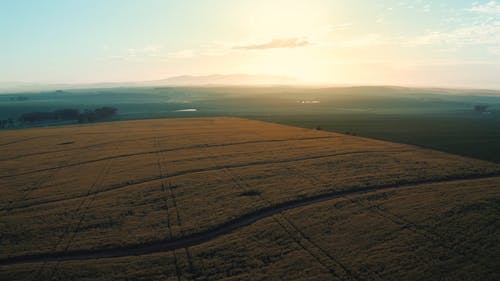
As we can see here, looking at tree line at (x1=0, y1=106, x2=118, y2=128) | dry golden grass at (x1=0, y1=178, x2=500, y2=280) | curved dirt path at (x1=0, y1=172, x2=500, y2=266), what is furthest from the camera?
tree line at (x1=0, y1=106, x2=118, y2=128)

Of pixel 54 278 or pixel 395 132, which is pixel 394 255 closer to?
pixel 54 278

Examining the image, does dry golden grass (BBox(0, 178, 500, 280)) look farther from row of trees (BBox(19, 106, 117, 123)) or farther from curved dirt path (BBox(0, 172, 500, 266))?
row of trees (BBox(19, 106, 117, 123))

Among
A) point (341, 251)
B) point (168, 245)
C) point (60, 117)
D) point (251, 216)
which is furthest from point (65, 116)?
point (341, 251)

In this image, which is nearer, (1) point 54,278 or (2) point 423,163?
(1) point 54,278

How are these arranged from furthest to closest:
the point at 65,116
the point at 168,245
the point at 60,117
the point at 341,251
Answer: the point at 60,117
the point at 65,116
the point at 168,245
the point at 341,251

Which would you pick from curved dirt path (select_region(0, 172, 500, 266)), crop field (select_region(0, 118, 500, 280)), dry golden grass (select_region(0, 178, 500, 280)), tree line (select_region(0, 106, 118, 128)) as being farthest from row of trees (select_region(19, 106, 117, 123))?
dry golden grass (select_region(0, 178, 500, 280))

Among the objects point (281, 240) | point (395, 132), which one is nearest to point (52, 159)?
point (281, 240)

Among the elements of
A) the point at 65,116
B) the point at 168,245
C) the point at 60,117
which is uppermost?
the point at 65,116

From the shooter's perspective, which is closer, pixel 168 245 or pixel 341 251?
pixel 341 251

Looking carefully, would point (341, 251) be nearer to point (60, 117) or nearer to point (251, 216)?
point (251, 216)
